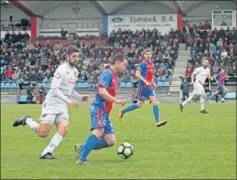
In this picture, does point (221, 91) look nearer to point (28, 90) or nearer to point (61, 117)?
point (28, 90)

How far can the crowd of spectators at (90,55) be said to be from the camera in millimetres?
48625

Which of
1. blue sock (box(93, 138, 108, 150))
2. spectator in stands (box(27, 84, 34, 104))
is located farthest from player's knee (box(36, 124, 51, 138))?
spectator in stands (box(27, 84, 34, 104))

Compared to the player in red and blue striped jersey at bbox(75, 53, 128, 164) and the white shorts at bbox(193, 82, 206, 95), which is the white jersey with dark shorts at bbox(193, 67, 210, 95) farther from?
the player in red and blue striped jersey at bbox(75, 53, 128, 164)

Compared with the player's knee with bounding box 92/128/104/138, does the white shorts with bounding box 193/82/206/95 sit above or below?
above

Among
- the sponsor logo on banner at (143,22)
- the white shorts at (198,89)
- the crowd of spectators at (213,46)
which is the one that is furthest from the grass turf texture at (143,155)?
the sponsor logo on banner at (143,22)

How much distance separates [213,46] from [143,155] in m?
38.9

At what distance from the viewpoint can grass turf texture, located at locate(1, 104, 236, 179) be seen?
9.29 metres

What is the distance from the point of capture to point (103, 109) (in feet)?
34.4

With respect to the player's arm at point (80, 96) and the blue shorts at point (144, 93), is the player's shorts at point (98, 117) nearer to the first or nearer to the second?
the player's arm at point (80, 96)

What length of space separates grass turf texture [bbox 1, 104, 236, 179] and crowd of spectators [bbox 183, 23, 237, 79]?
2774cm

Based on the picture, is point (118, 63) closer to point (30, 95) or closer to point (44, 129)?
point (44, 129)

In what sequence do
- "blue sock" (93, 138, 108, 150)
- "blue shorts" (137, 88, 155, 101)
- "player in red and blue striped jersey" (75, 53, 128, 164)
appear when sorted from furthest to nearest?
1. "blue shorts" (137, 88, 155, 101)
2. "blue sock" (93, 138, 108, 150)
3. "player in red and blue striped jersey" (75, 53, 128, 164)

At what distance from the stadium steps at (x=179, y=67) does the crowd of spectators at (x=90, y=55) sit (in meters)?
0.52

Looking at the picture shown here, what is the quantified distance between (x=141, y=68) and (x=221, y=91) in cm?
1891
